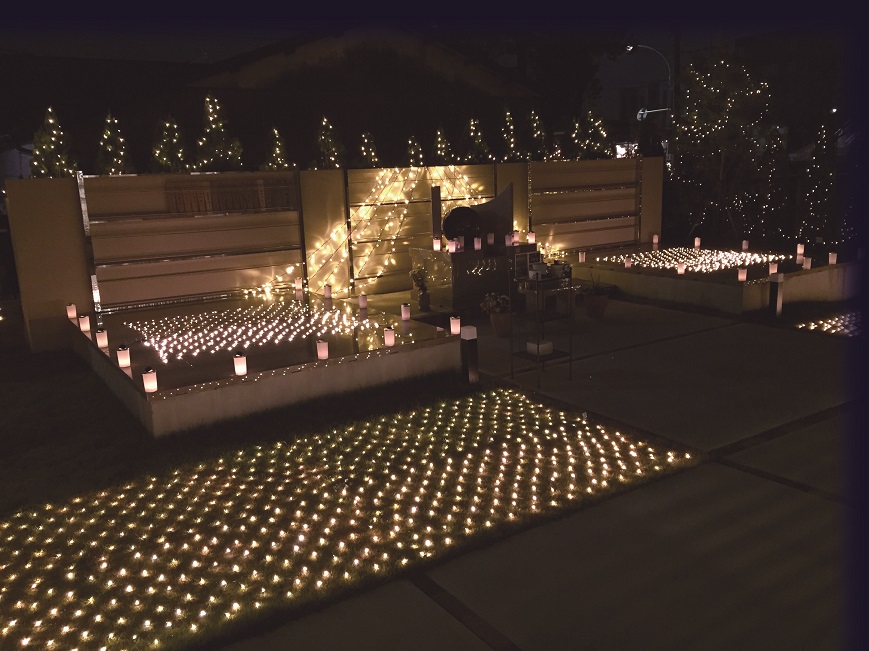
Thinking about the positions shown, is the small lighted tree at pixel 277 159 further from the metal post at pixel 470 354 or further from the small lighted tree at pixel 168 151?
the metal post at pixel 470 354

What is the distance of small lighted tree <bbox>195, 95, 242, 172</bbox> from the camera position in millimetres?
8391

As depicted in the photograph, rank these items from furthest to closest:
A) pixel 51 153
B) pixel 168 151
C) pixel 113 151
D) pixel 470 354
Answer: pixel 168 151, pixel 113 151, pixel 51 153, pixel 470 354

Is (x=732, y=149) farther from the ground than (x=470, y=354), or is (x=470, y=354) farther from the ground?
(x=732, y=149)

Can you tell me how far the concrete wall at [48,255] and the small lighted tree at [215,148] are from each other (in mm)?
1666

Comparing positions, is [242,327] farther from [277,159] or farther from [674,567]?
[674,567]

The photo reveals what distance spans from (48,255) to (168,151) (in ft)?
5.88

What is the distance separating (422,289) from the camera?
26.5 ft

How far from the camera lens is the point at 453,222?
8617 millimetres

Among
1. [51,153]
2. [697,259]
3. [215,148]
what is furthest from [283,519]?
[697,259]

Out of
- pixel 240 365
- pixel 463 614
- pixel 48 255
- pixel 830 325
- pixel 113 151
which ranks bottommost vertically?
pixel 463 614

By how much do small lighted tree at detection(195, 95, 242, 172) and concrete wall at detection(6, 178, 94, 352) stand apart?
5.47 ft

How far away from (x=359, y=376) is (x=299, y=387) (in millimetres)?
476

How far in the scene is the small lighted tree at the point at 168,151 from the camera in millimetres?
7969

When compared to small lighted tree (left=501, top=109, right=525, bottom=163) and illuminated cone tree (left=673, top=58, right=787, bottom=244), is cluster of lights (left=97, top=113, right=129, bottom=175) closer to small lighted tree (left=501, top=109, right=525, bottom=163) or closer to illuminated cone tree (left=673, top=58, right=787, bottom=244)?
small lighted tree (left=501, top=109, right=525, bottom=163)
